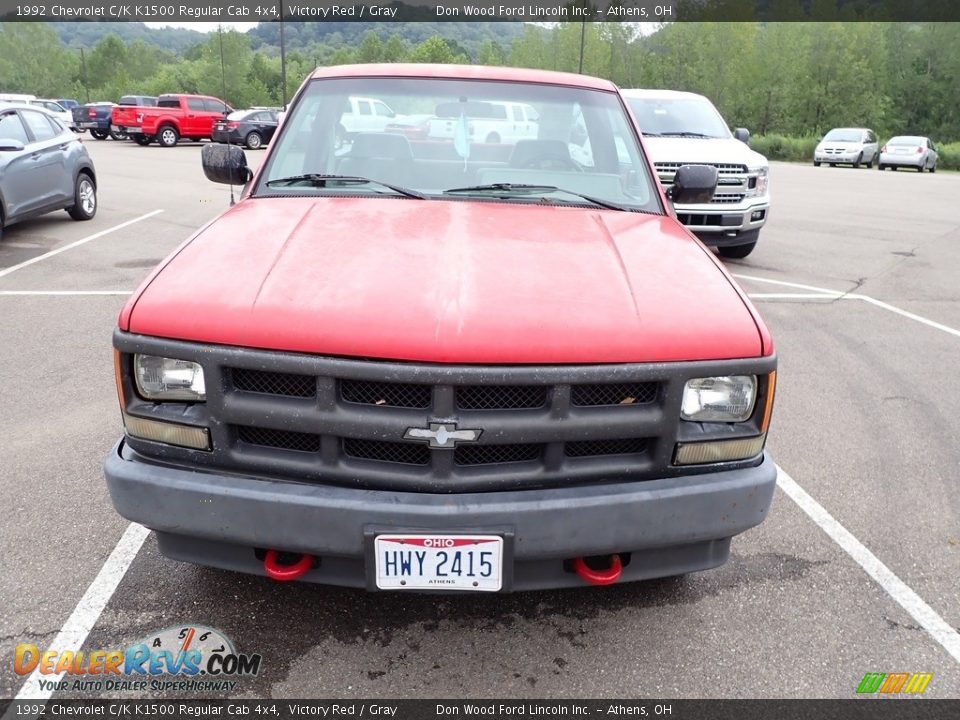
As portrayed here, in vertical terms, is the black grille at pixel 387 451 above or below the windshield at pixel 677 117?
below

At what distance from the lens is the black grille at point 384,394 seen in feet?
7.13

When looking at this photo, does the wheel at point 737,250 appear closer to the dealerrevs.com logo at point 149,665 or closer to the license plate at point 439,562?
the license plate at point 439,562

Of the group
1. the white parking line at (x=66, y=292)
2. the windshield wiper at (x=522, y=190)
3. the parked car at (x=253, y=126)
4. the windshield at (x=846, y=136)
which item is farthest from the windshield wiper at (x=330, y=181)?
the windshield at (x=846, y=136)

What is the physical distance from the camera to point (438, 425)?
2137 millimetres

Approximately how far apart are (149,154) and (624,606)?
25663 millimetres

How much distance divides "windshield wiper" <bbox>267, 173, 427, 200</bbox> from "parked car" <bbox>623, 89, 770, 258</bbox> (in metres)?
5.26

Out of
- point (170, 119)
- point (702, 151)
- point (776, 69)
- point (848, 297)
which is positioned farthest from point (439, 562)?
point (776, 69)

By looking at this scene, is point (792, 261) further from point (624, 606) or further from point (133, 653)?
point (133, 653)

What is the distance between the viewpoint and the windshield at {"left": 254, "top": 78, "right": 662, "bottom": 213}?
3.34 meters

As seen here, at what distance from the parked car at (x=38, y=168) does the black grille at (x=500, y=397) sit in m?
9.01

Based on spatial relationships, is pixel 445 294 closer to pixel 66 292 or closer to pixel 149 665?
pixel 149 665

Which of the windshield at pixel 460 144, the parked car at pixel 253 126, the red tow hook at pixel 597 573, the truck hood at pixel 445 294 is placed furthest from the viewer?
the parked car at pixel 253 126

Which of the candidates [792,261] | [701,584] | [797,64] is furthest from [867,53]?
[701,584]

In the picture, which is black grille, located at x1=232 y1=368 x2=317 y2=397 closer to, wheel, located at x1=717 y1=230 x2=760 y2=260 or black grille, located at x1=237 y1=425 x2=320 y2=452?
black grille, located at x1=237 y1=425 x2=320 y2=452
